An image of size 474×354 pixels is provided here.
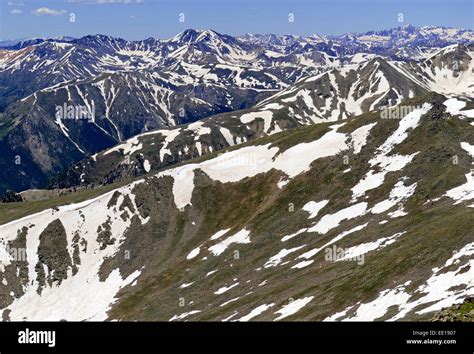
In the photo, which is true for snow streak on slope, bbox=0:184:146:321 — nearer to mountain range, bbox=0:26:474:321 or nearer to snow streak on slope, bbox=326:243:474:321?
mountain range, bbox=0:26:474:321

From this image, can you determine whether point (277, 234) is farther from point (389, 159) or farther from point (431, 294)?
point (431, 294)

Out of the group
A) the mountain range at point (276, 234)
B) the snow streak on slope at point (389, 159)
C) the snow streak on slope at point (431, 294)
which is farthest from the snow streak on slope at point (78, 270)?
the snow streak on slope at point (431, 294)

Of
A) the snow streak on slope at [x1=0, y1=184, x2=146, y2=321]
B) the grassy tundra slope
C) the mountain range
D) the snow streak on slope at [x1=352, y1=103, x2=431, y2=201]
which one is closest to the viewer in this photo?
the grassy tundra slope

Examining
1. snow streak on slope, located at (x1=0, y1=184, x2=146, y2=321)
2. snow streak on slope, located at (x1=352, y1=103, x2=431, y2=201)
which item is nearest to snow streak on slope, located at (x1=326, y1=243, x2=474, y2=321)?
snow streak on slope, located at (x1=352, y1=103, x2=431, y2=201)

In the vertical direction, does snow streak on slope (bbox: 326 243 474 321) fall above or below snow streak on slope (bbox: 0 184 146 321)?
above

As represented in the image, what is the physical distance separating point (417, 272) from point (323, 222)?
53.7 meters

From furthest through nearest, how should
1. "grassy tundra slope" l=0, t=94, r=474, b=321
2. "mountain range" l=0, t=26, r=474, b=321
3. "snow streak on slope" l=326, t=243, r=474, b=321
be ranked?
"mountain range" l=0, t=26, r=474, b=321, "grassy tundra slope" l=0, t=94, r=474, b=321, "snow streak on slope" l=326, t=243, r=474, b=321

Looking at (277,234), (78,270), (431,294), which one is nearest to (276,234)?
(277,234)

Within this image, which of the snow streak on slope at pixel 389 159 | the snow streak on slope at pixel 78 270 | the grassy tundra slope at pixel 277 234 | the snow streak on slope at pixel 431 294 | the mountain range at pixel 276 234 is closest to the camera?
the snow streak on slope at pixel 431 294

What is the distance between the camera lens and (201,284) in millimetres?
112062

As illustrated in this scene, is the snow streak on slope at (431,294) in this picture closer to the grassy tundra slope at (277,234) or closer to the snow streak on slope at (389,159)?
the grassy tundra slope at (277,234)
